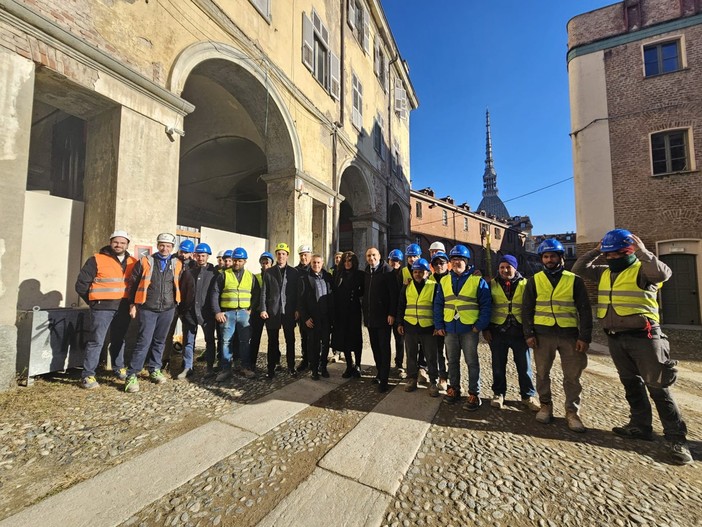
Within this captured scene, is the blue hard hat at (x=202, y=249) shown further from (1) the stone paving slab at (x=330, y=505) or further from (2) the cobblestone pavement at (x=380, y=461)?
(1) the stone paving slab at (x=330, y=505)

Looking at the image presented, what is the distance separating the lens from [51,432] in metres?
2.83

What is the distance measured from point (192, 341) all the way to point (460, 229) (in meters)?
27.9

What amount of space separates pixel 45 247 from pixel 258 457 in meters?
4.63

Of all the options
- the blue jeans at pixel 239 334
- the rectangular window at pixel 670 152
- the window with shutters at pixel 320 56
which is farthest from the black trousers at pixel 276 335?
the rectangular window at pixel 670 152

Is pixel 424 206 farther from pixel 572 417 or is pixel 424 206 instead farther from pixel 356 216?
pixel 572 417

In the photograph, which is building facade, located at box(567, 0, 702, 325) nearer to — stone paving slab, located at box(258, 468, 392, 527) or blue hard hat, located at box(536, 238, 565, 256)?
blue hard hat, located at box(536, 238, 565, 256)

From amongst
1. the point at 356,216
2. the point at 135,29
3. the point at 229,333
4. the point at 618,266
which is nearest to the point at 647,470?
the point at 618,266

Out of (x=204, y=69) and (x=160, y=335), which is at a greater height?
(x=204, y=69)

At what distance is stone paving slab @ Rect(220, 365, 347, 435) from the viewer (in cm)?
309

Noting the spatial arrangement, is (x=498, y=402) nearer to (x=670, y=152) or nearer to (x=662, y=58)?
(x=670, y=152)

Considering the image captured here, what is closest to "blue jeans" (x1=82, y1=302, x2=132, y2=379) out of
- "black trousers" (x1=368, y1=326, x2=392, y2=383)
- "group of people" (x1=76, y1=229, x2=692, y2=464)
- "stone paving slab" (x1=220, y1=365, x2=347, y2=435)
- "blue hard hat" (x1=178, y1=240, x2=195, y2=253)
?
"group of people" (x1=76, y1=229, x2=692, y2=464)

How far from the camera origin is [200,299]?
458 cm

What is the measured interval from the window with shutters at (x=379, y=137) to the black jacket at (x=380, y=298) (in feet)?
39.1

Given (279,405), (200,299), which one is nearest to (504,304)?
(279,405)
